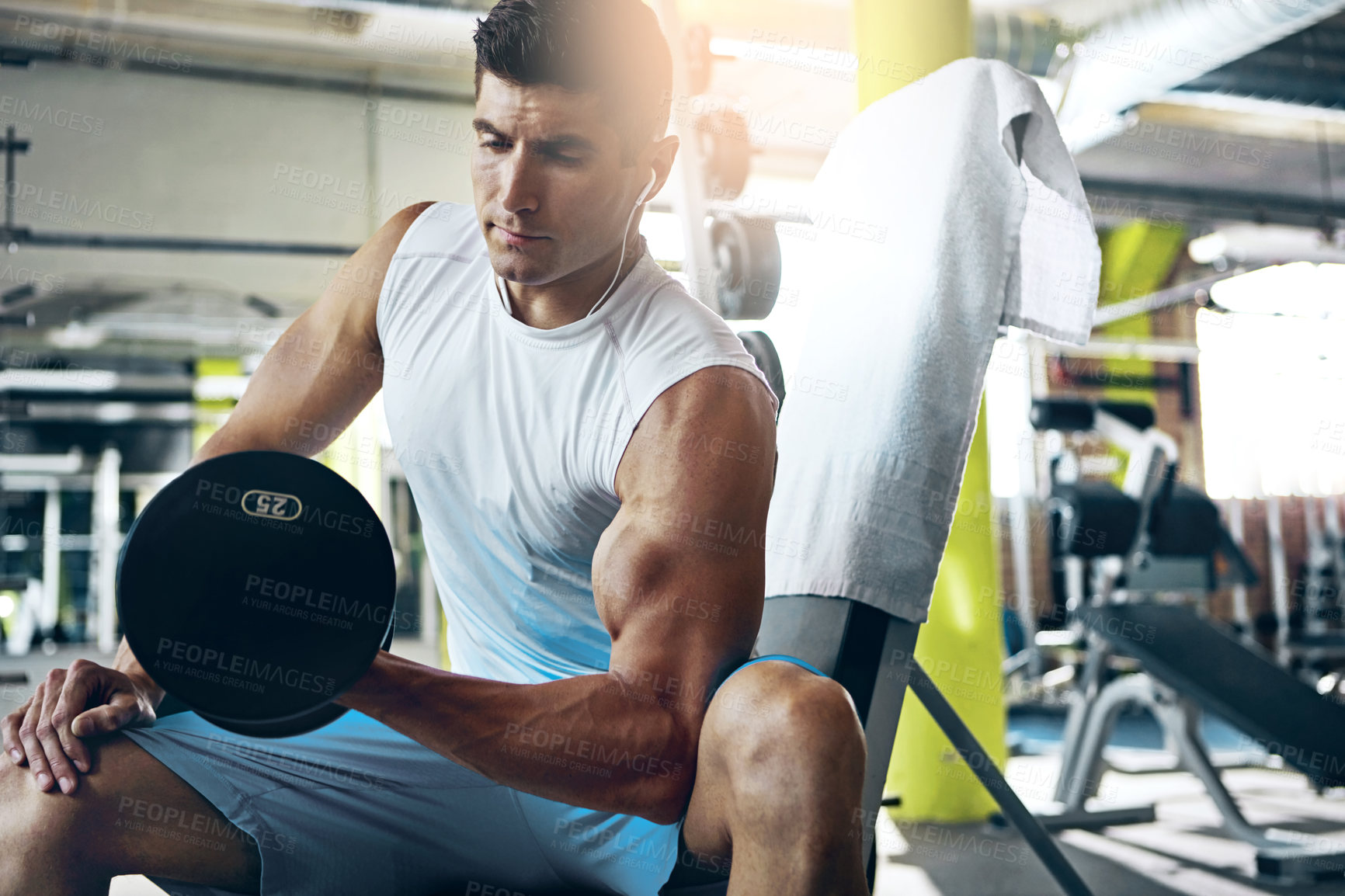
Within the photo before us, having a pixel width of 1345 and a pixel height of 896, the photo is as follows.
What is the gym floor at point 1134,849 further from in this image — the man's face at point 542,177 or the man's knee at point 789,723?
the man's face at point 542,177

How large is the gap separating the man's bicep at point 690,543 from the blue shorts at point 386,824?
0.14 metres

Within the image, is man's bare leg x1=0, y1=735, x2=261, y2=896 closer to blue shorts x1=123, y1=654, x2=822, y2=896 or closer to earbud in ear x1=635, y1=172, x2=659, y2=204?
blue shorts x1=123, y1=654, x2=822, y2=896

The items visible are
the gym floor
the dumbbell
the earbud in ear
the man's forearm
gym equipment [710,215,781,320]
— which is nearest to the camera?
the dumbbell

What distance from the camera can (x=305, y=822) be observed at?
1085mm

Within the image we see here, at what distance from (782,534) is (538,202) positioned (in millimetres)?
627

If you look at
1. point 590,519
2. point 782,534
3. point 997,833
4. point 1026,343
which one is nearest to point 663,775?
point 590,519

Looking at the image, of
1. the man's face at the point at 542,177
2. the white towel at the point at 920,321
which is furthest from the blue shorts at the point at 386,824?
the man's face at the point at 542,177

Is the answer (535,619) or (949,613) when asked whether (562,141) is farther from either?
(949,613)

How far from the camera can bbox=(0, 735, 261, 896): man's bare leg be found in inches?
37.2

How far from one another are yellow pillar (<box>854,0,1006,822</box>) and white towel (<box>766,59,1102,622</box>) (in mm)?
1788

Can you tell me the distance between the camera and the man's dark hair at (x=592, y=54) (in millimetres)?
1130

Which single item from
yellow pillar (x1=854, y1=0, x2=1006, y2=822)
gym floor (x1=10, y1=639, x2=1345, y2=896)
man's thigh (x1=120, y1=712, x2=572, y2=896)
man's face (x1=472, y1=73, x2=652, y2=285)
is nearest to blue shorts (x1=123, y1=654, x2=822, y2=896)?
man's thigh (x1=120, y1=712, x2=572, y2=896)

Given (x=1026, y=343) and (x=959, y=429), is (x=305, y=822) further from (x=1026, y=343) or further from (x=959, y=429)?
(x=1026, y=343)

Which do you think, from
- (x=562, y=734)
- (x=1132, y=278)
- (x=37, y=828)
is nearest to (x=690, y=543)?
(x=562, y=734)
